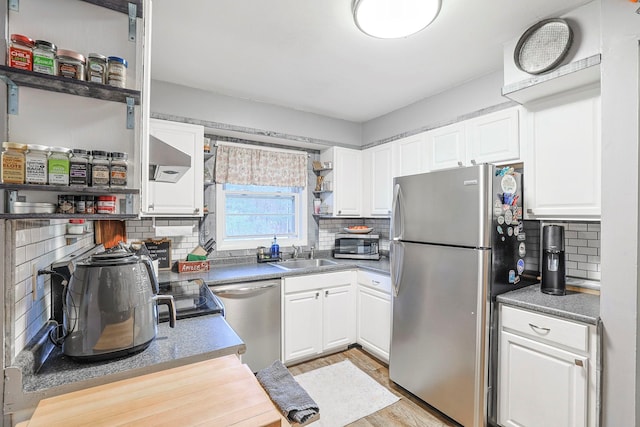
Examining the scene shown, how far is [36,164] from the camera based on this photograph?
92cm

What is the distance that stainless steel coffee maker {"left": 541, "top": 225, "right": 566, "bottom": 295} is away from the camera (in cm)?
187

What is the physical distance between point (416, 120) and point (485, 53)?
3.11 ft

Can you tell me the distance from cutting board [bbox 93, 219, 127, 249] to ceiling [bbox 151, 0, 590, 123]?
1260 mm

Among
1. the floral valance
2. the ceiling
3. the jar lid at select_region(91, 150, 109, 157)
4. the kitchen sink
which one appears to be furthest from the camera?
the kitchen sink

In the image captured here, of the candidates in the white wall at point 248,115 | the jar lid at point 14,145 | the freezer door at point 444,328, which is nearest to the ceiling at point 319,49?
the white wall at point 248,115

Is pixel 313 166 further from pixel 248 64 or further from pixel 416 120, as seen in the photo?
pixel 248 64

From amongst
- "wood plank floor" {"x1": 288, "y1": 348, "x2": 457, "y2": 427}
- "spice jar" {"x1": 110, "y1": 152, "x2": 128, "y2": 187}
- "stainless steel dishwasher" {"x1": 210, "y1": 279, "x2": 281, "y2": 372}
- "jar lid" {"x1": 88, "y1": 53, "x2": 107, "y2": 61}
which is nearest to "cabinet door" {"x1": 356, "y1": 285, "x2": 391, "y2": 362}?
"wood plank floor" {"x1": 288, "y1": 348, "x2": 457, "y2": 427}

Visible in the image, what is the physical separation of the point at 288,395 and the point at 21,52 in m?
1.44

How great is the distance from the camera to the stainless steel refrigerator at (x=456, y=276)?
1.84 metres

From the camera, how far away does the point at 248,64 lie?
7.59ft

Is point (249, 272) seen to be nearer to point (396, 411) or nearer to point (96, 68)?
point (396, 411)

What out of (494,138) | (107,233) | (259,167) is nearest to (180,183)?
(107,233)

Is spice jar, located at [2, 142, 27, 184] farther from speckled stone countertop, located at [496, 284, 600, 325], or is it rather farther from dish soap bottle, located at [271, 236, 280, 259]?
dish soap bottle, located at [271, 236, 280, 259]

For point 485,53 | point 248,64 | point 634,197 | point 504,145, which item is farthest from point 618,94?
point 248,64
